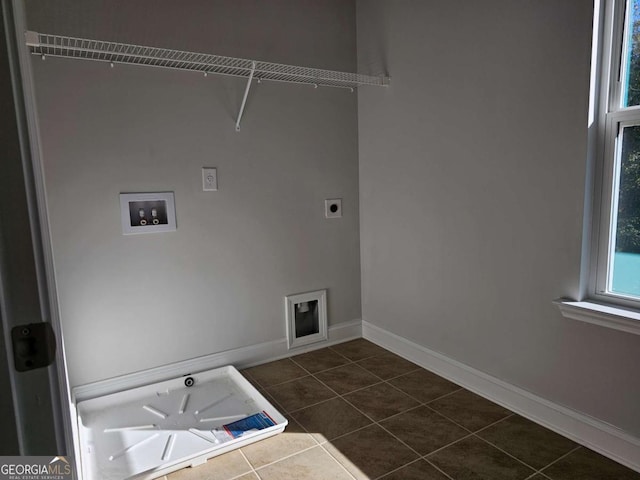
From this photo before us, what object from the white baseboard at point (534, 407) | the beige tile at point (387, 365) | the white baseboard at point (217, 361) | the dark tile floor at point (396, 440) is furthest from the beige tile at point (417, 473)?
the white baseboard at point (217, 361)

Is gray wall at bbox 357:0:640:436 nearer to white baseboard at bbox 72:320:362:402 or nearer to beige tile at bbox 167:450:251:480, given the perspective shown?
white baseboard at bbox 72:320:362:402

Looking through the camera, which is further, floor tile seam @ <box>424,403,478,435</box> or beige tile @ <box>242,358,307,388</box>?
beige tile @ <box>242,358,307,388</box>

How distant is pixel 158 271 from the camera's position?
2.48 m

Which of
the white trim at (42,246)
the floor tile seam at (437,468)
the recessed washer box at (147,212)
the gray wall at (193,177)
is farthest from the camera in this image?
the recessed washer box at (147,212)

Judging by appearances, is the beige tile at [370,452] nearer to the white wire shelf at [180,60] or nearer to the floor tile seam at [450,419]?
the floor tile seam at [450,419]

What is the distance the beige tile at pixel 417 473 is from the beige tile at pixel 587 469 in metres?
0.43

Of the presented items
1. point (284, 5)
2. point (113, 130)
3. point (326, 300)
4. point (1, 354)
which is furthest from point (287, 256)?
point (1, 354)

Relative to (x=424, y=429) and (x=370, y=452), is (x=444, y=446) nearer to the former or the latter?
(x=424, y=429)

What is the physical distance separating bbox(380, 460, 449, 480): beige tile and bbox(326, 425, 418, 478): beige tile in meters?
0.03

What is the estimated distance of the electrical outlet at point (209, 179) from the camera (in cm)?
255

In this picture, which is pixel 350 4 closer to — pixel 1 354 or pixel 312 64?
pixel 312 64

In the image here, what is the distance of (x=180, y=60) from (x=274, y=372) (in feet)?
6.10

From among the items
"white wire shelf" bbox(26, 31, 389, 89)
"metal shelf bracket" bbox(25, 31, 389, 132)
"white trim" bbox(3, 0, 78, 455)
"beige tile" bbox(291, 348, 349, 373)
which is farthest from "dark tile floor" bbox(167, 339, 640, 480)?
"white wire shelf" bbox(26, 31, 389, 89)

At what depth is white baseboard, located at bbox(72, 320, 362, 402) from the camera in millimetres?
2391
